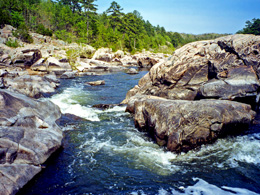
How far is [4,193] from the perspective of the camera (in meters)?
6.25

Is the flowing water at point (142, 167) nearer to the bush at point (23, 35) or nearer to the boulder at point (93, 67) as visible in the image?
the boulder at point (93, 67)

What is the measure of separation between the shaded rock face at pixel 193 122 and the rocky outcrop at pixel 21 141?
538 centimetres

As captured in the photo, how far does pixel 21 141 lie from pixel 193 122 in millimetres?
7889

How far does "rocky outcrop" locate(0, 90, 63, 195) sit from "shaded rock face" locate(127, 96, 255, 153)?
5.38m

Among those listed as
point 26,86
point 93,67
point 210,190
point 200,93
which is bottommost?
point 210,190

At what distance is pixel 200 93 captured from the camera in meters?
14.6

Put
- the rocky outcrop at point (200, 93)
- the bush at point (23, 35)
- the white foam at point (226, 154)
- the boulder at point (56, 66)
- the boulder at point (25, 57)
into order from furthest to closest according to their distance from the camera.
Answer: the bush at point (23, 35)
the boulder at point (56, 66)
the boulder at point (25, 57)
the rocky outcrop at point (200, 93)
the white foam at point (226, 154)

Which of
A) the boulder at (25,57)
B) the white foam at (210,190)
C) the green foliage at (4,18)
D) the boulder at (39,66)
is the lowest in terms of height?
the white foam at (210,190)

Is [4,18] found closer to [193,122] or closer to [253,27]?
[193,122]

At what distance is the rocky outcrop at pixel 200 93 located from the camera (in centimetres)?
962

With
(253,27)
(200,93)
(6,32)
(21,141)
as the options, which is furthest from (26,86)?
(253,27)

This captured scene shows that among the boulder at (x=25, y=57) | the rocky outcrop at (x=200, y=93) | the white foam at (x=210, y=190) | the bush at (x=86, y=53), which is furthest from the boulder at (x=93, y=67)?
the white foam at (x=210, y=190)

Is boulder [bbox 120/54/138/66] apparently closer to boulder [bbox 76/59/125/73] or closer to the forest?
the forest

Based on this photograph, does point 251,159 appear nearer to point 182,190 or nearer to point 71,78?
point 182,190
